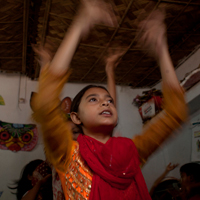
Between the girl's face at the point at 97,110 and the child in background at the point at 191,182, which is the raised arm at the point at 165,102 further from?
the child in background at the point at 191,182

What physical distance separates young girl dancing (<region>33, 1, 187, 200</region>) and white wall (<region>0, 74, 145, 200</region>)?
5.52 ft

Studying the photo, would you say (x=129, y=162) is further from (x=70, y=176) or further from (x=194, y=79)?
(x=194, y=79)

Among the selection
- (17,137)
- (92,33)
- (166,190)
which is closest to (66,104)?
(17,137)

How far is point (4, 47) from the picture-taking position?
230cm

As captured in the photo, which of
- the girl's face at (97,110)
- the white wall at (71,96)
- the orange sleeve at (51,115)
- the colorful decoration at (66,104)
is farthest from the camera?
the colorful decoration at (66,104)

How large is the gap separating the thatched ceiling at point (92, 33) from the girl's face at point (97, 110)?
1130 millimetres

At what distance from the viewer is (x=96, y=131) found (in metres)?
0.84

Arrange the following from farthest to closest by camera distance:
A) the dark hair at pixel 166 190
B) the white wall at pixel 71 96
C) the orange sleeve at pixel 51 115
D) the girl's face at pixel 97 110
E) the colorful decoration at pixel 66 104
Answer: the colorful decoration at pixel 66 104
the white wall at pixel 71 96
the dark hair at pixel 166 190
the girl's face at pixel 97 110
the orange sleeve at pixel 51 115

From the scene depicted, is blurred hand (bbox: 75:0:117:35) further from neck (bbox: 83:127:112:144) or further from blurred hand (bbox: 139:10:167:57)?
neck (bbox: 83:127:112:144)

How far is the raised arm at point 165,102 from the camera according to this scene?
825mm

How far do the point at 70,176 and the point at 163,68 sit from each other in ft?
2.00

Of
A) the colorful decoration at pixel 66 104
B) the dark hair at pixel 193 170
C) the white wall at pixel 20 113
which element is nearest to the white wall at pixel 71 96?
the white wall at pixel 20 113

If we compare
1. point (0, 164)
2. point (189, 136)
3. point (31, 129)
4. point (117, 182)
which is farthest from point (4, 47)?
point (189, 136)

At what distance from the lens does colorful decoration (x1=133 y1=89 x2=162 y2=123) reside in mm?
2621
